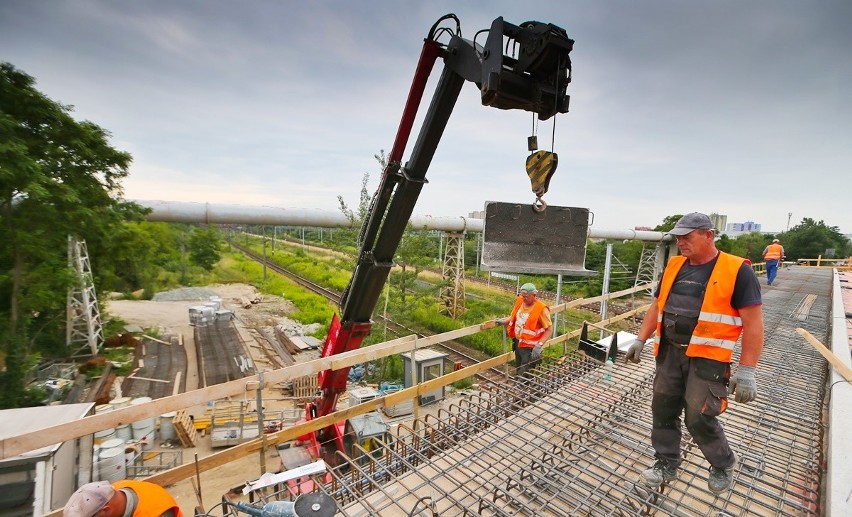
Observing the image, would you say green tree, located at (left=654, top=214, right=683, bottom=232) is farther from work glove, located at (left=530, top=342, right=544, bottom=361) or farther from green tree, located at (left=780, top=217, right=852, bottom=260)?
work glove, located at (left=530, top=342, right=544, bottom=361)

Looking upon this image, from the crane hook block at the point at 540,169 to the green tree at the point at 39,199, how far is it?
42.3 ft

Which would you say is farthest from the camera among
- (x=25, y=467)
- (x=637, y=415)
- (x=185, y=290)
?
(x=185, y=290)

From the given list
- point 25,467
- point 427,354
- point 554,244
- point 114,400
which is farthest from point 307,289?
point 554,244

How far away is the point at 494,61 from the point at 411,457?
144 inches

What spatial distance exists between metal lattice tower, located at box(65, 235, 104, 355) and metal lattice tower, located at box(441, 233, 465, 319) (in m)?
14.5

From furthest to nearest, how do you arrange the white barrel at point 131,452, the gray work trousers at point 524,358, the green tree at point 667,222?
1. the green tree at point 667,222
2. the white barrel at point 131,452
3. the gray work trousers at point 524,358

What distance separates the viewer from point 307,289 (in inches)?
1315

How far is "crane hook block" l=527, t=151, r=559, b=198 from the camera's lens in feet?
11.8

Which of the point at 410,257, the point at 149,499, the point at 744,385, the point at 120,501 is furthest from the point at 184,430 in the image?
the point at 744,385

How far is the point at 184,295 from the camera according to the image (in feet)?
93.5

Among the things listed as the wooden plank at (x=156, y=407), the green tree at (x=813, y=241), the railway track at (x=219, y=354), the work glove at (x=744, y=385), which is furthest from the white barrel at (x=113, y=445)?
the green tree at (x=813, y=241)

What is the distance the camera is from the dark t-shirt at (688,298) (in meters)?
2.24

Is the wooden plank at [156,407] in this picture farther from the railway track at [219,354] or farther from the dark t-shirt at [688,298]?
the railway track at [219,354]

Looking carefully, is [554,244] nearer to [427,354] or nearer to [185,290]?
[427,354]
